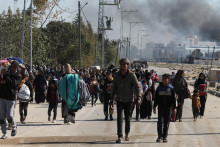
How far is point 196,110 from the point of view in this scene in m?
16.5

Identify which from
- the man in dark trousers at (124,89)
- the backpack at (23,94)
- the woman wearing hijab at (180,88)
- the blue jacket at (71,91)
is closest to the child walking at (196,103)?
the woman wearing hijab at (180,88)

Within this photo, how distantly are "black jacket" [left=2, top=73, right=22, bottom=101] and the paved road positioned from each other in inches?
Answer: 35.5

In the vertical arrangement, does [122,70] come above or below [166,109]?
above

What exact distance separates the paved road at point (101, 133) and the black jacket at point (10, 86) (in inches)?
35.5

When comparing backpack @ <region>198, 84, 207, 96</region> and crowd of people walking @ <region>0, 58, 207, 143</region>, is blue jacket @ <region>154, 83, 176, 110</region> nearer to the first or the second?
crowd of people walking @ <region>0, 58, 207, 143</region>

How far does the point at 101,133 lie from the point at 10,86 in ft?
8.58

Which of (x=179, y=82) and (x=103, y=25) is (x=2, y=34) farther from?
(x=179, y=82)

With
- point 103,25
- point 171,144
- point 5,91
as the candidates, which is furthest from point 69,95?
point 103,25

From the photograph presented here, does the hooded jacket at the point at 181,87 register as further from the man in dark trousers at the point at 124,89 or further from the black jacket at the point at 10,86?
the black jacket at the point at 10,86

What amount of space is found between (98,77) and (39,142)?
15.3 meters

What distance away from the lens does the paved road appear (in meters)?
10.6

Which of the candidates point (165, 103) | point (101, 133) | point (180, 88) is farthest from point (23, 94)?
point (180, 88)

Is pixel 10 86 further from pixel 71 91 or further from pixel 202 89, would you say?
pixel 202 89

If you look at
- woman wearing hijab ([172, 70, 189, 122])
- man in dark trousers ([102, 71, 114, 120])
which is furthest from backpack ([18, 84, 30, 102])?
woman wearing hijab ([172, 70, 189, 122])
